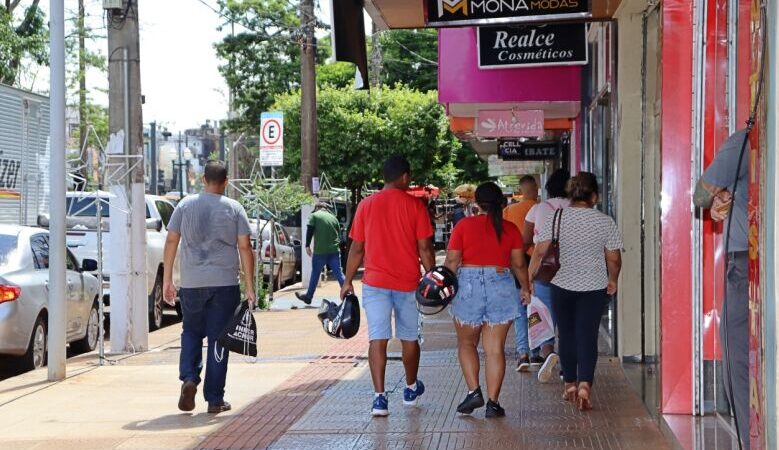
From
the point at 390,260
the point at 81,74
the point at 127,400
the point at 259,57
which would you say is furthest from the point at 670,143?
the point at 259,57

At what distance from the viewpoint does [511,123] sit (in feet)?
53.9

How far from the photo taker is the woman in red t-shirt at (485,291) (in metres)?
8.68

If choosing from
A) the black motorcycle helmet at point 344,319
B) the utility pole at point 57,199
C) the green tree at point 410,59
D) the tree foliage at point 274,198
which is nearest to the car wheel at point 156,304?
the tree foliage at point 274,198

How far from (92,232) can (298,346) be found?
5034 millimetres

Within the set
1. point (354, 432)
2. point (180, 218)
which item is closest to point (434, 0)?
point (180, 218)

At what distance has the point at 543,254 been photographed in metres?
8.91

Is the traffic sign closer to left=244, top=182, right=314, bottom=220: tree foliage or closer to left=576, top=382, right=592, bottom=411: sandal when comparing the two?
left=244, top=182, right=314, bottom=220: tree foliage

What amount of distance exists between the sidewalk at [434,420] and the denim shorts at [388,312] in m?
0.59

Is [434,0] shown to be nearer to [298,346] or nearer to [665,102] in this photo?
[665,102]

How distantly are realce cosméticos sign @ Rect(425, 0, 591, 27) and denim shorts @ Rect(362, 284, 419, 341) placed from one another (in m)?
2.13

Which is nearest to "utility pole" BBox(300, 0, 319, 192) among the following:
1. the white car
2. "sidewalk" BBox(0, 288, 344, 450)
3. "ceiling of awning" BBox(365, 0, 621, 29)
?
the white car

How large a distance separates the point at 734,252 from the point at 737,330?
1.22 feet

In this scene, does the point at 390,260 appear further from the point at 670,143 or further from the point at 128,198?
the point at 128,198

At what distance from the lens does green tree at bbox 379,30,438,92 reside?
169 ft
